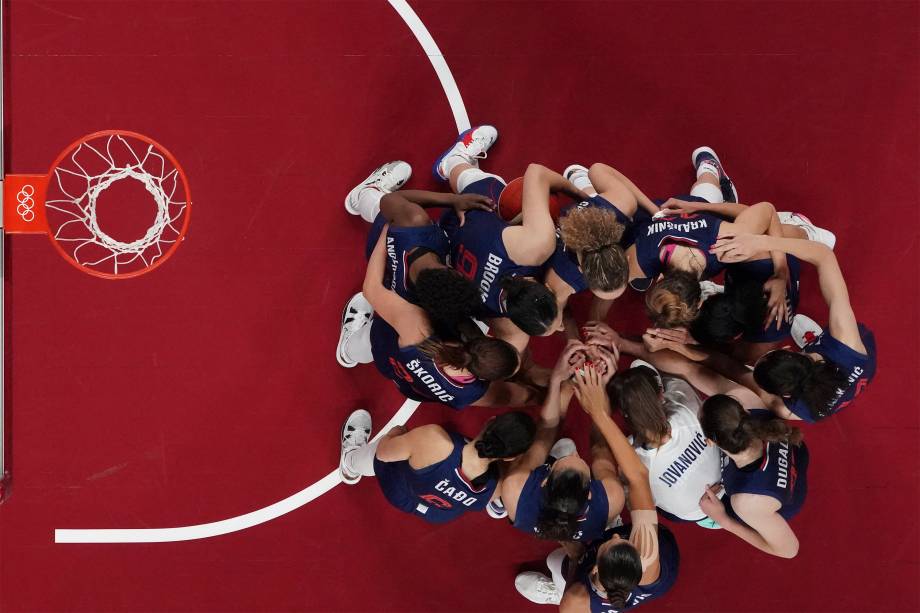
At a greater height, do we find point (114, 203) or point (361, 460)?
point (114, 203)

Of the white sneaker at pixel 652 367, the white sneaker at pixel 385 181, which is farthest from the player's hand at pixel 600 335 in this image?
the white sneaker at pixel 385 181

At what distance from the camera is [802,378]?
3.79m

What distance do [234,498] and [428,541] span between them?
149cm

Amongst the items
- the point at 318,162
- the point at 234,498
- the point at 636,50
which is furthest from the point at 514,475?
the point at 636,50

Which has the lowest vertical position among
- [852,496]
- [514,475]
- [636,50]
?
[852,496]

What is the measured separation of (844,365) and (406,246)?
101 inches

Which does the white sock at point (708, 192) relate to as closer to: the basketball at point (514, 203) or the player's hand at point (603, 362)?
the basketball at point (514, 203)

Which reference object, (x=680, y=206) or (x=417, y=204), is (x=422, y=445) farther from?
(x=680, y=206)

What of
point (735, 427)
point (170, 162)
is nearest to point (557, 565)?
point (735, 427)

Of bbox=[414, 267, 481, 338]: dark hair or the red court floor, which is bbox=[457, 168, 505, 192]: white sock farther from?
bbox=[414, 267, 481, 338]: dark hair

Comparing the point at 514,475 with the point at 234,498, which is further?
the point at 234,498

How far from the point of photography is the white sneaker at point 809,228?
4.93 m

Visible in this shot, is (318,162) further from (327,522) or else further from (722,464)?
→ (722,464)

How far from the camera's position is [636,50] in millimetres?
5254
